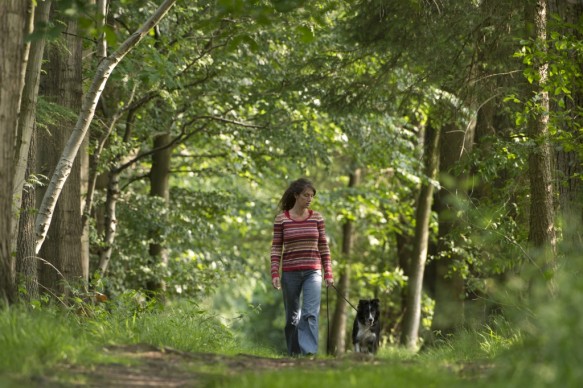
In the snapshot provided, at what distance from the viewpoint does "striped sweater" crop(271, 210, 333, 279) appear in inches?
424

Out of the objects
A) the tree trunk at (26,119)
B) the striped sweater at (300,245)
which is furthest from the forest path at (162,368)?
the striped sweater at (300,245)

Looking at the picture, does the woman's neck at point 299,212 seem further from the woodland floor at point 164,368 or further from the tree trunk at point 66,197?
the woodland floor at point 164,368

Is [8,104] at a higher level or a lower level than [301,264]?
higher

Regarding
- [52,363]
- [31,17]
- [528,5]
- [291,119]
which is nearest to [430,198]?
[291,119]

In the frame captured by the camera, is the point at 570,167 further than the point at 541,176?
Yes

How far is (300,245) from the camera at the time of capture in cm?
1083

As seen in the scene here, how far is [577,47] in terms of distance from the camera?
10273mm

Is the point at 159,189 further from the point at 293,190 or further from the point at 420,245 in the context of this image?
the point at 293,190

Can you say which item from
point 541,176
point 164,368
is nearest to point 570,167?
point 541,176

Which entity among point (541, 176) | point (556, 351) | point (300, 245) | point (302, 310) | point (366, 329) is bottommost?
point (556, 351)

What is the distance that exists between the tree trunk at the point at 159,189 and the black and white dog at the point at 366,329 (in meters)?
8.04

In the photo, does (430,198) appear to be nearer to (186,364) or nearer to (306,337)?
(306,337)

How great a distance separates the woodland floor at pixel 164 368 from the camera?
19.8 feet

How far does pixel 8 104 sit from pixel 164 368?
2.45 meters
